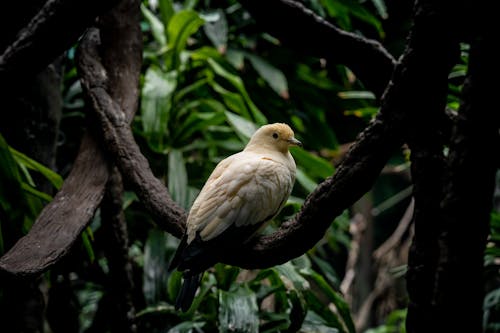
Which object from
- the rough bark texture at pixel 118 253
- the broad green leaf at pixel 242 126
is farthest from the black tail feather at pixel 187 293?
the broad green leaf at pixel 242 126

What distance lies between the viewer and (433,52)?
133cm

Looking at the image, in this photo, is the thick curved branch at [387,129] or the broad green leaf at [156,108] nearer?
the thick curved branch at [387,129]

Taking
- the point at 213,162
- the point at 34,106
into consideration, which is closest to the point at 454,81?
the point at 213,162

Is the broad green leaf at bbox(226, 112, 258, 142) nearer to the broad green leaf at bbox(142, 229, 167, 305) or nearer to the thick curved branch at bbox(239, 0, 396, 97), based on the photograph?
the broad green leaf at bbox(142, 229, 167, 305)

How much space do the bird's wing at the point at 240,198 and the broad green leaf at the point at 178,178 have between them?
98cm

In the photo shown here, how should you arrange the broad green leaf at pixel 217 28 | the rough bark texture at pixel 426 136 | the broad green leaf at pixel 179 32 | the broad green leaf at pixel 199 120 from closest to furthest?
the rough bark texture at pixel 426 136 → the broad green leaf at pixel 199 120 → the broad green leaf at pixel 179 32 → the broad green leaf at pixel 217 28

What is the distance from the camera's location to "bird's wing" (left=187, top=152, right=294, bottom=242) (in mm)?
1897

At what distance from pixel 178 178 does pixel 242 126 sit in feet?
1.37

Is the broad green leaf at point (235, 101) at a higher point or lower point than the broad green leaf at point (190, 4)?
lower

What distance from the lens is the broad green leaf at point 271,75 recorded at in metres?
3.85

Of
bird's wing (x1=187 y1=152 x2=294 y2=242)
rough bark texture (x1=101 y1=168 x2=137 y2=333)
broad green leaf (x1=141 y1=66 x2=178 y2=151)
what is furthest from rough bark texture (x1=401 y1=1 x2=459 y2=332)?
broad green leaf (x1=141 y1=66 x2=178 y2=151)

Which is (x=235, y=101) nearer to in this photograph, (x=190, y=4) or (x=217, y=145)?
(x=217, y=145)

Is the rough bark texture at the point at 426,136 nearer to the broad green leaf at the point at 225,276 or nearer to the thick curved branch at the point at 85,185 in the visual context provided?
the thick curved branch at the point at 85,185

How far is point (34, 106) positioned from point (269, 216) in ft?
4.77
